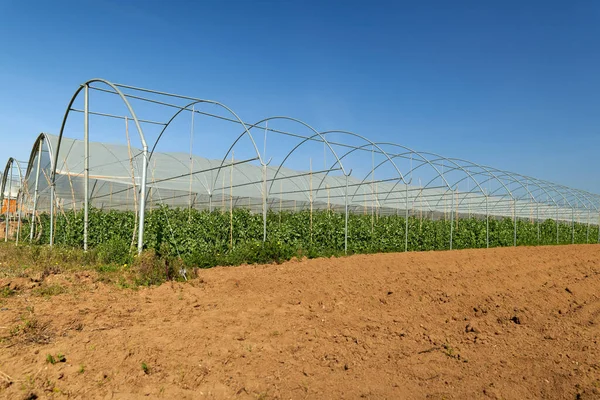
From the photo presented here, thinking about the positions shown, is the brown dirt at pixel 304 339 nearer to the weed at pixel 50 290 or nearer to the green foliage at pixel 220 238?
the weed at pixel 50 290

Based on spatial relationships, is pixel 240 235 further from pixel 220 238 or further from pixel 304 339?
pixel 304 339

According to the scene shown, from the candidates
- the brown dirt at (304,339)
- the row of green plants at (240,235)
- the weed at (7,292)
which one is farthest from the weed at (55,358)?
the row of green plants at (240,235)

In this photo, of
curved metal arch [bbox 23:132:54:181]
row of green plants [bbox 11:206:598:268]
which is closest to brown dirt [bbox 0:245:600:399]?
row of green plants [bbox 11:206:598:268]

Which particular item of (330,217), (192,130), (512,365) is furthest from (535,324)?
(192,130)

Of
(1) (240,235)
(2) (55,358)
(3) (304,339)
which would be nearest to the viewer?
(2) (55,358)

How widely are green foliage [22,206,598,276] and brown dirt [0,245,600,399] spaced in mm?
1712

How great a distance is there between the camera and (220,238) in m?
9.98

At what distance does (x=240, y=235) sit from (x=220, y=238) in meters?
0.59

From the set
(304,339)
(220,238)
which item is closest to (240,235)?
(220,238)

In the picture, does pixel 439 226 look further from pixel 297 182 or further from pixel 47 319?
pixel 47 319

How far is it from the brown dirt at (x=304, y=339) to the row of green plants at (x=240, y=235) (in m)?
2.30

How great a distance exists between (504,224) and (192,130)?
15144 mm

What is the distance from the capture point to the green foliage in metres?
8.55

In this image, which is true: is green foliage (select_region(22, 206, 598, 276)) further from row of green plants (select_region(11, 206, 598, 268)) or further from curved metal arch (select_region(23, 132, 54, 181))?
curved metal arch (select_region(23, 132, 54, 181))
